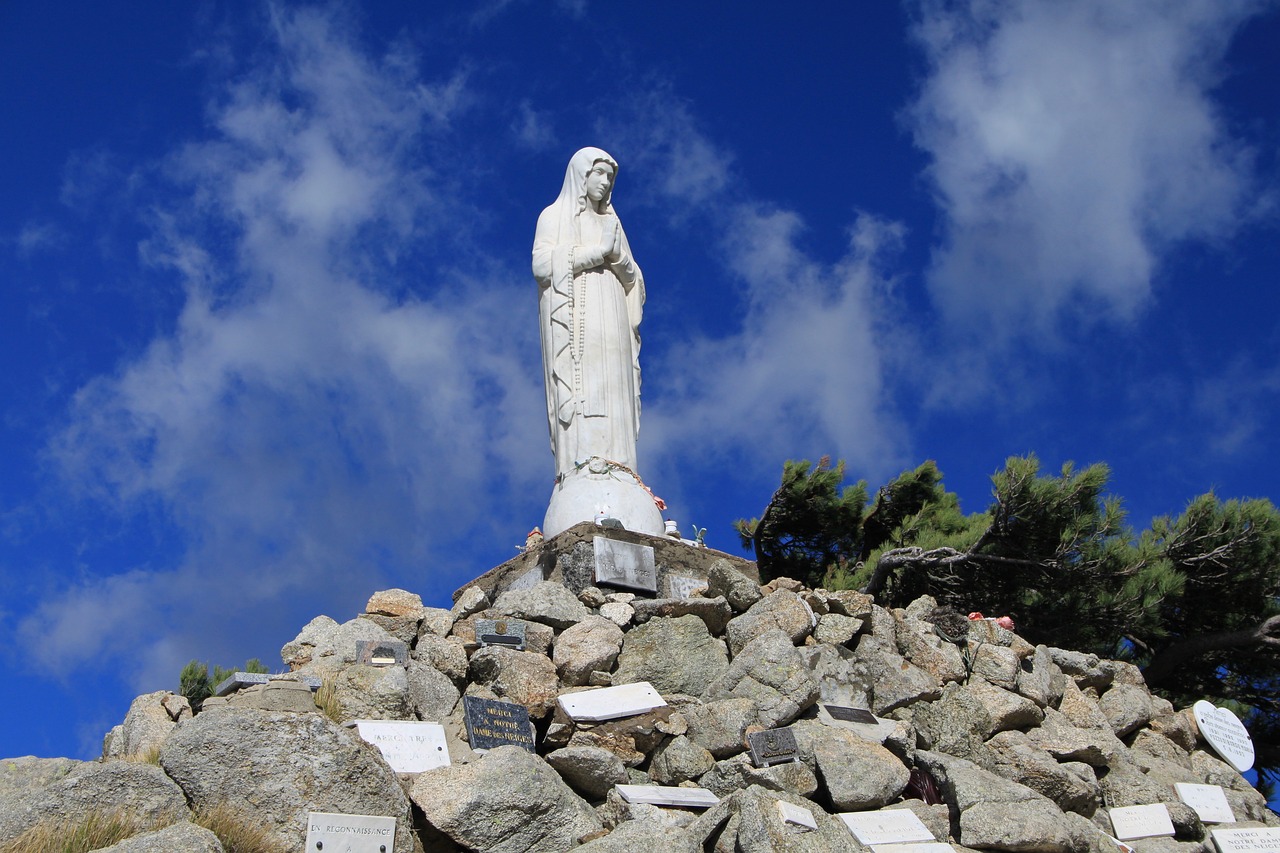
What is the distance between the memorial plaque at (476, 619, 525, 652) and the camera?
793 centimetres

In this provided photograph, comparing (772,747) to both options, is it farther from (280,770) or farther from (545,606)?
(280,770)

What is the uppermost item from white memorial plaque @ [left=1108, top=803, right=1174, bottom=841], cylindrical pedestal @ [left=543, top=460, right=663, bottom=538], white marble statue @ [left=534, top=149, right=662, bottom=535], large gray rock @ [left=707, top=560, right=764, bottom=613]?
white marble statue @ [left=534, top=149, right=662, bottom=535]

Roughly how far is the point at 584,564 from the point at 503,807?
3476 millimetres

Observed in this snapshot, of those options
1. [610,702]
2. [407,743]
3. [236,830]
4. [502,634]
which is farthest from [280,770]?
[502,634]

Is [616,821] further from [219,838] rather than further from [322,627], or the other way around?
[322,627]

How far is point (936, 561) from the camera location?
11945 millimetres

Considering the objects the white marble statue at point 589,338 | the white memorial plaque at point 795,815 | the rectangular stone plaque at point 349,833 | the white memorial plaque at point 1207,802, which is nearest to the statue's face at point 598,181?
the white marble statue at point 589,338

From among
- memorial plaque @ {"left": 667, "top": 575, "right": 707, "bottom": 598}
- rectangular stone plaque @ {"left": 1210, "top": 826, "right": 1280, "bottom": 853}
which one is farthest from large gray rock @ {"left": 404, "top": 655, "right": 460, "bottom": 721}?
rectangular stone plaque @ {"left": 1210, "top": 826, "right": 1280, "bottom": 853}

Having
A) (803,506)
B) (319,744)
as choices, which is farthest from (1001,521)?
(319,744)

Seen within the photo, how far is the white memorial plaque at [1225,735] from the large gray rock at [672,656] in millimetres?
4067

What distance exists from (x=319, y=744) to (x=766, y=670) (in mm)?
2964

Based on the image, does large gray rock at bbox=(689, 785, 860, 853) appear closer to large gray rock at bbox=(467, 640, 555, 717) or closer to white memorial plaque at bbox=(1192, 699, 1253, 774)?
large gray rock at bbox=(467, 640, 555, 717)

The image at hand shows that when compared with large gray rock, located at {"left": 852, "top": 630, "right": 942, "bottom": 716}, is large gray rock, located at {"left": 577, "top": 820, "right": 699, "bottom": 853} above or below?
below

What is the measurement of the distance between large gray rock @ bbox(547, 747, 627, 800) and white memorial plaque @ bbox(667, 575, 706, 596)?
2.99 m
